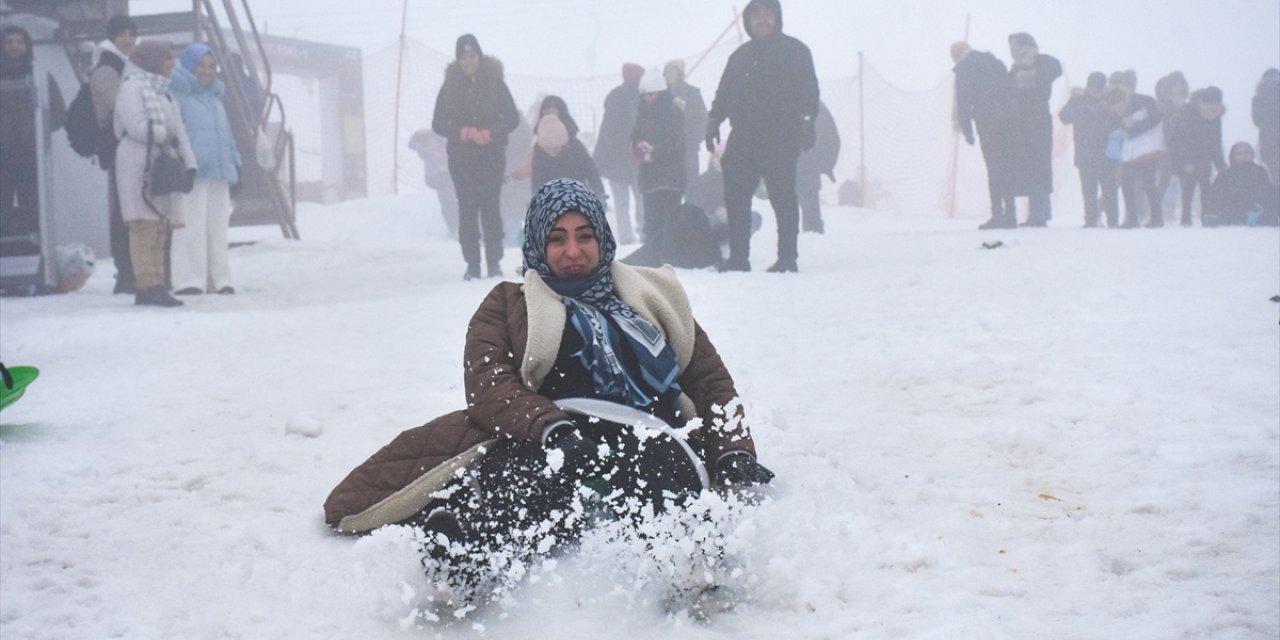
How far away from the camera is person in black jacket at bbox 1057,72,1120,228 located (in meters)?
11.9

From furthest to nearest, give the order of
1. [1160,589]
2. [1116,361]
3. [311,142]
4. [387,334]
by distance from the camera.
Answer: [311,142] → [387,334] → [1116,361] → [1160,589]

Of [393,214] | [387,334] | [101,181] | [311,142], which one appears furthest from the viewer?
[311,142]

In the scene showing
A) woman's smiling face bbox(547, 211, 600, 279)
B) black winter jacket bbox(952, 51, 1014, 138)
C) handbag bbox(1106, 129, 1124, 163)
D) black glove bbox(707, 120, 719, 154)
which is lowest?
woman's smiling face bbox(547, 211, 600, 279)

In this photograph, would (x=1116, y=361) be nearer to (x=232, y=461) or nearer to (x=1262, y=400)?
(x=1262, y=400)

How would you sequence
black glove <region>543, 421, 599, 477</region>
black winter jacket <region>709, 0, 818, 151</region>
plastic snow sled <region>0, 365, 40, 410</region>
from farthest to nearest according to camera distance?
black winter jacket <region>709, 0, 818, 151</region> < plastic snow sled <region>0, 365, 40, 410</region> < black glove <region>543, 421, 599, 477</region>

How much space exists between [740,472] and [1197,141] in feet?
36.6

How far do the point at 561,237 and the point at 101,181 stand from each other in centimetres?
1031

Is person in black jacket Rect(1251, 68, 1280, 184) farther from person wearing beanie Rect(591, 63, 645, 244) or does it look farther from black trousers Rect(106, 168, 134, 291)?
black trousers Rect(106, 168, 134, 291)

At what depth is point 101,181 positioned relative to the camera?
11289mm

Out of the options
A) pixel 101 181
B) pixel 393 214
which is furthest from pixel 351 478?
pixel 393 214

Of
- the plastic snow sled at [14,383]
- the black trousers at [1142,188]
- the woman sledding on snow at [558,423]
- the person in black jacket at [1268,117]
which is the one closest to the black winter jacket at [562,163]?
the plastic snow sled at [14,383]

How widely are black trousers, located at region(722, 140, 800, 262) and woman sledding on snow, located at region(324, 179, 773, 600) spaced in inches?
185

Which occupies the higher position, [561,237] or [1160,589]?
[561,237]

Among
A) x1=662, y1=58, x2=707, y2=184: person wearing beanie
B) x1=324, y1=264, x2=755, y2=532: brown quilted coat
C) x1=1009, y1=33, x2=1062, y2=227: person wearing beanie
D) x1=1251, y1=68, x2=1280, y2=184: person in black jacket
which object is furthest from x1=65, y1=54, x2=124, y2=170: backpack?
x1=1251, y1=68, x2=1280, y2=184: person in black jacket
